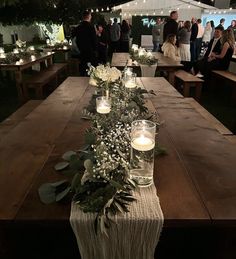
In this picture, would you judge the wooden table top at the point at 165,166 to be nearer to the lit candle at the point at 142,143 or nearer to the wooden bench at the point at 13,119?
the lit candle at the point at 142,143

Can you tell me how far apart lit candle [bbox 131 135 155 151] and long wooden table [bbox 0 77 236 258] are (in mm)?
177

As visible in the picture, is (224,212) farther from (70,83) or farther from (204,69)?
(204,69)

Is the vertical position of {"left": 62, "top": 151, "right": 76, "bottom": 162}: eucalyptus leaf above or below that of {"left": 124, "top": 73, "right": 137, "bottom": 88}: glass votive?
below

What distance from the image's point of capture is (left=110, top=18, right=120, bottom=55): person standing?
30.4 feet

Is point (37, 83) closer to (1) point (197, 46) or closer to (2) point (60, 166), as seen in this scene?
(2) point (60, 166)

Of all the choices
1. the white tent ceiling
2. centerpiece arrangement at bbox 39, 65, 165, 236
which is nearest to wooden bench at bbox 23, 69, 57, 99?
centerpiece arrangement at bbox 39, 65, 165, 236

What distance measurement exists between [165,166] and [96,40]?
4715 millimetres

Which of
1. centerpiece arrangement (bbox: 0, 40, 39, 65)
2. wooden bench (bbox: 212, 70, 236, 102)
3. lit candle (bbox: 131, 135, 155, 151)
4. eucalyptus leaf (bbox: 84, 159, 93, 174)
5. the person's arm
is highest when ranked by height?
lit candle (bbox: 131, 135, 155, 151)

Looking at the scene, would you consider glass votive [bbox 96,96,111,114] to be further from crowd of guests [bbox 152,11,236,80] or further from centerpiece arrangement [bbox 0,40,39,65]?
crowd of guests [bbox 152,11,236,80]

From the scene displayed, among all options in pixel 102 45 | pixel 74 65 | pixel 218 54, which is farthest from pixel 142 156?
pixel 102 45

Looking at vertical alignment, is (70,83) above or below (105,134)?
below

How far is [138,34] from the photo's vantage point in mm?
12414

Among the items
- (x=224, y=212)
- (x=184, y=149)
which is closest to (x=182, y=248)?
(x=184, y=149)

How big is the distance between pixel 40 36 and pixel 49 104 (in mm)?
11122
